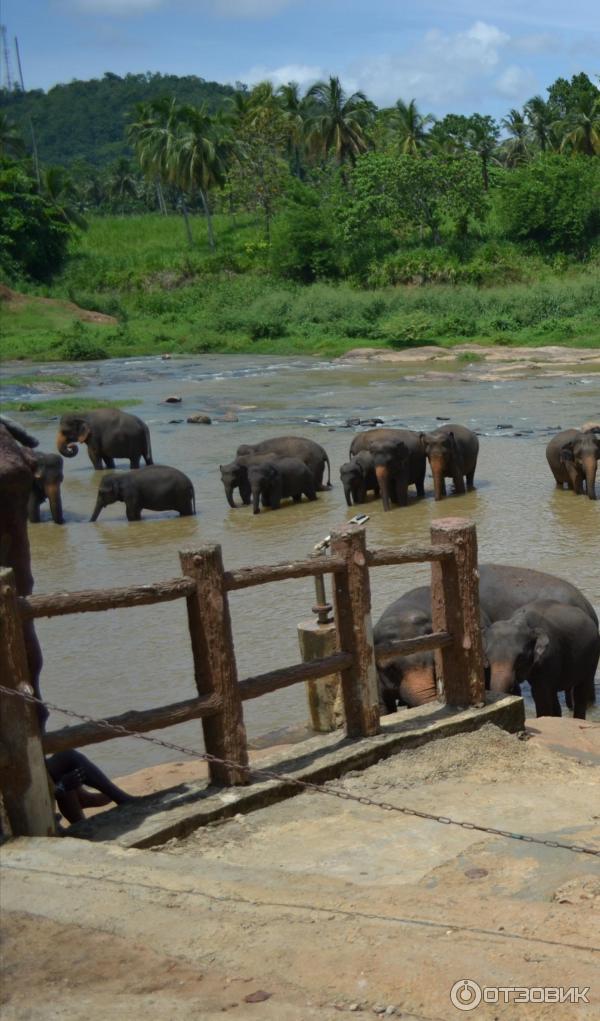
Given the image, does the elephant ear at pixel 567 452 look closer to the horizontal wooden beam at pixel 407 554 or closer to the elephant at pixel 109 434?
the elephant at pixel 109 434

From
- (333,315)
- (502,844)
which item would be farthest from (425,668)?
(333,315)

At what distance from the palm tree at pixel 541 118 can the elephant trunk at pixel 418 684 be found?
6911 centimetres

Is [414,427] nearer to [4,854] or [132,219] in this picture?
[4,854]

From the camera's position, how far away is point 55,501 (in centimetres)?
1752

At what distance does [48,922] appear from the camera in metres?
4.31

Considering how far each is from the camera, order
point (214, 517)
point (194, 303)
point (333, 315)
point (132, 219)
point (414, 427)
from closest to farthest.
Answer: point (214, 517), point (414, 427), point (333, 315), point (194, 303), point (132, 219)

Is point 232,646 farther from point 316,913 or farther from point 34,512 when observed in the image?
point 34,512

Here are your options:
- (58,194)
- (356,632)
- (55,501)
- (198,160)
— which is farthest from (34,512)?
(58,194)

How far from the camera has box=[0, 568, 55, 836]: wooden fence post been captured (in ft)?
16.5

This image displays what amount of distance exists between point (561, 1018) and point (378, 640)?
5.28 m

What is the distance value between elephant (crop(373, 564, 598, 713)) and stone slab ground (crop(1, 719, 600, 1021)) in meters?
2.21

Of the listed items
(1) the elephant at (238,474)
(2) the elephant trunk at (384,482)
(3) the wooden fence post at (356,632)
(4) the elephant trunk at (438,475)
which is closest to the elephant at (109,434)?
(1) the elephant at (238,474)

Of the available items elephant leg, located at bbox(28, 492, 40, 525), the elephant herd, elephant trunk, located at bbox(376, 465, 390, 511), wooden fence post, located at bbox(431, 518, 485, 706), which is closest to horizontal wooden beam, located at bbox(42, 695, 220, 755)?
the elephant herd

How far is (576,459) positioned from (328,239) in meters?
41.0
